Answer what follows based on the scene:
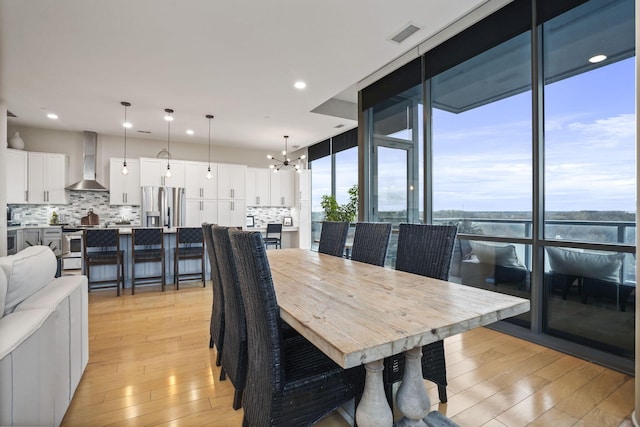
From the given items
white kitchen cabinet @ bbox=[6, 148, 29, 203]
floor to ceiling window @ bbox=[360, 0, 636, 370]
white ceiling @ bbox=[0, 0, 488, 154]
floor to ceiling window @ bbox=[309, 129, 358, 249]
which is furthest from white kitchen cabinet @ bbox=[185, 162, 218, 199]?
floor to ceiling window @ bbox=[360, 0, 636, 370]

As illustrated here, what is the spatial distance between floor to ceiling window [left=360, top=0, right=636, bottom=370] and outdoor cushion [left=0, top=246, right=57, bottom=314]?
3.38 meters

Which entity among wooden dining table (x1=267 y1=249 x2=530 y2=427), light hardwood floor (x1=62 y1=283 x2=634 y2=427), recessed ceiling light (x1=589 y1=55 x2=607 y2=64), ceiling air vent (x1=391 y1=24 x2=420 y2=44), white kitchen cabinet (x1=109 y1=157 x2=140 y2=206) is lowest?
light hardwood floor (x1=62 y1=283 x2=634 y2=427)

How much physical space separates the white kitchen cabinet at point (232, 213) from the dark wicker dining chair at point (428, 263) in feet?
18.3

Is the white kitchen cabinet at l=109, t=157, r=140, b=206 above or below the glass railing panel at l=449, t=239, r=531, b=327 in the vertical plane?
above

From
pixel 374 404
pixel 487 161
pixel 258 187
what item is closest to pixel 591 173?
pixel 487 161

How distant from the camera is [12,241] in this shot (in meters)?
4.92

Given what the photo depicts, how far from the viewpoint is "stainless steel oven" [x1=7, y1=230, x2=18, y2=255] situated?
478cm

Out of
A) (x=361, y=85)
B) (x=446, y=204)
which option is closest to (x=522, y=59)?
(x=446, y=204)

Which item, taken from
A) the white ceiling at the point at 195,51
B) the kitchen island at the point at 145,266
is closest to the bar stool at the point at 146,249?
the kitchen island at the point at 145,266

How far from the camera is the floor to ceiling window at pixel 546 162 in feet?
7.55

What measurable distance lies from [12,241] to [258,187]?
4501mm

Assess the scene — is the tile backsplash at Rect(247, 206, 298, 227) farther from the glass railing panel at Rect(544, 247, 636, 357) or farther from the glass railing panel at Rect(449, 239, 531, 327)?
the glass railing panel at Rect(544, 247, 636, 357)

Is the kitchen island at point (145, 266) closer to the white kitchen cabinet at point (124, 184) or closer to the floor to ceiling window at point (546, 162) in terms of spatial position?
the white kitchen cabinet at point (124, 184)

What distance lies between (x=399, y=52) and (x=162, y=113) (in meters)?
3.81
